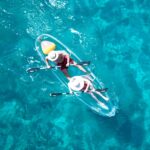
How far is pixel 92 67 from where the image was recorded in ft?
43.1

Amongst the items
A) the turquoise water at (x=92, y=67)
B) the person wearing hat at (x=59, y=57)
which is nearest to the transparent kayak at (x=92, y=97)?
the turquoise water at (x=92, y=67)

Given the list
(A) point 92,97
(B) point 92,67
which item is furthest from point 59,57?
(B) point 92,67

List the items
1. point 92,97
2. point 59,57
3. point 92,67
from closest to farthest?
point 59,57, point 92,97, point 92,67

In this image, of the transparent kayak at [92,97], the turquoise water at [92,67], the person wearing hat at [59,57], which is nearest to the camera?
the person wearing hat at [59,57]

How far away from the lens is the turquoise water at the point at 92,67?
12.6 m

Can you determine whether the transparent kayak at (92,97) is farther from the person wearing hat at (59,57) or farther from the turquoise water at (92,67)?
the person wearing hat at (59,57)

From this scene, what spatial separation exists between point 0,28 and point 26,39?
1.25 metres

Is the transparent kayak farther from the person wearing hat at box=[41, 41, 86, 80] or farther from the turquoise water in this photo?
the person wearing hat at box=[41, 41, 86, 80]

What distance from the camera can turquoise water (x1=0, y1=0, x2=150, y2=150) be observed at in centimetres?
1262

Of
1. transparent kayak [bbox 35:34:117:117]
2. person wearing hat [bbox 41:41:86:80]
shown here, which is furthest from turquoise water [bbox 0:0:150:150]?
person wearing hat [bbox 41:41:86:80]

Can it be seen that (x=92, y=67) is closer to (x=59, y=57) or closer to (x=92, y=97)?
(x=92, y=97)

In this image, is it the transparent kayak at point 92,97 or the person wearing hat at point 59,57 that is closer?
the person wearing hat at point 59,57

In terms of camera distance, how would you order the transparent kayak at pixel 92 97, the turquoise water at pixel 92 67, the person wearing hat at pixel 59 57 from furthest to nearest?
the turquoise water at pixel 92 67
the transparent kayak at pixel 92 97
the person wearing hat at pixel 59 57

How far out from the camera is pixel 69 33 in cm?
1373
